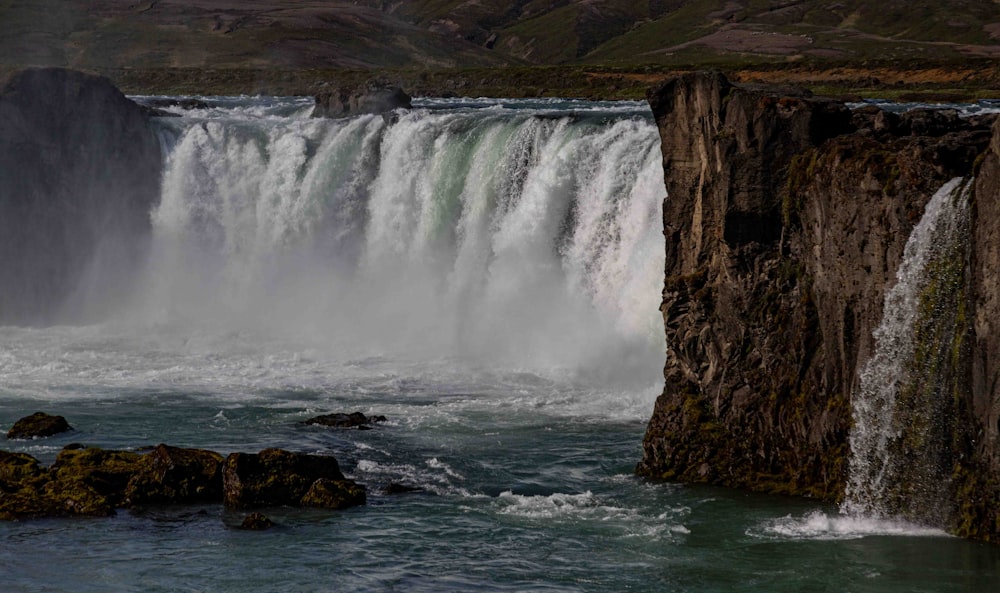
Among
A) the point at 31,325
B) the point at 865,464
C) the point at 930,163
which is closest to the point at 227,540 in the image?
the point at 865,464

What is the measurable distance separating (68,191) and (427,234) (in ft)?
60.4

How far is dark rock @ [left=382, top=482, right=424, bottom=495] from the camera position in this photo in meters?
32.6

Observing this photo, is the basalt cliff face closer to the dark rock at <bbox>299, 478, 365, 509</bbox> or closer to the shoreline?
the dark rock at <bbox>299, 478, 365, 509</bbox>

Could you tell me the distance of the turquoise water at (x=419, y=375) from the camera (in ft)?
88.5

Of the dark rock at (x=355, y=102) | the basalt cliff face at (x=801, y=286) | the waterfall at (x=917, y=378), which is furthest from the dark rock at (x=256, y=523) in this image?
the dark rock at (x=355, y=102)

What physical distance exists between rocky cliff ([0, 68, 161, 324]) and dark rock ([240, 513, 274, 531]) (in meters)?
37.4

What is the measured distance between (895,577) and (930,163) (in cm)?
758

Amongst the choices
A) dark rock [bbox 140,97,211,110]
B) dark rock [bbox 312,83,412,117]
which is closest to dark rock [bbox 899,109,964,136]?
dark rock [bbox 312,83,412,117]

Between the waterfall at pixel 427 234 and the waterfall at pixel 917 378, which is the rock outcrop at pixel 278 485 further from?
the waterfall at pixel 427 234

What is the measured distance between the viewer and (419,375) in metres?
47.6

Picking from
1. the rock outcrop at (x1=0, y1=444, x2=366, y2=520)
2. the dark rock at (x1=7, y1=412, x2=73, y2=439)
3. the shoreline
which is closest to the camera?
the rock outcrop at (x1=0, y1=444, x2=366, y2=520)

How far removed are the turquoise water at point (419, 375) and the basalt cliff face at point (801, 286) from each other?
3.76 ft

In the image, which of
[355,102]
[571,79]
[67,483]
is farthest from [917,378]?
[571,79]

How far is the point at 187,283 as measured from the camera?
65.4 meters
